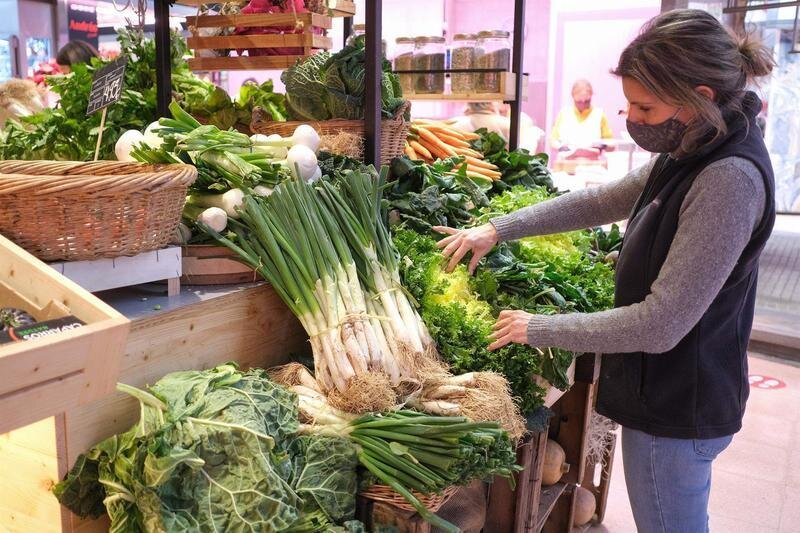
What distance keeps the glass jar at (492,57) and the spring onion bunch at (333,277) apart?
1913mm

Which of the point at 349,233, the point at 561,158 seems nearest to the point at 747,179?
the point at 349,233

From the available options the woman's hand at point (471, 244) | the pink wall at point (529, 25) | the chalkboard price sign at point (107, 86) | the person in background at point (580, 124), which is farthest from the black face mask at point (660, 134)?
the person in background at point (580, 124)

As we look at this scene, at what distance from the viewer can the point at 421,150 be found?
3.90 metres

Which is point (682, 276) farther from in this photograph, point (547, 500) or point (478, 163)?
point (478, 163)

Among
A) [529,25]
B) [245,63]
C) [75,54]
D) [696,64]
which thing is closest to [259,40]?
[245,63]

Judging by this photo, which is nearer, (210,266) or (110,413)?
(110,413)

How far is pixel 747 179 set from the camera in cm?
182

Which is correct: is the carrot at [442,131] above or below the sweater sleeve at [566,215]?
above

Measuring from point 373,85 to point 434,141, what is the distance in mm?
1120

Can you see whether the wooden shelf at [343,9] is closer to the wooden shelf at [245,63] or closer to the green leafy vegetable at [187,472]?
the wooden shelf at [245,63]

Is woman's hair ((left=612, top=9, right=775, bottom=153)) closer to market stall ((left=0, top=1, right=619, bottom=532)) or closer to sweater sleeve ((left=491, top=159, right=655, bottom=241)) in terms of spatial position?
sweater sleeve ((left=491, top=159, right=655, bottom=241))

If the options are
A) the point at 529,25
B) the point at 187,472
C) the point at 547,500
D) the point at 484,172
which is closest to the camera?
the point at 187,472

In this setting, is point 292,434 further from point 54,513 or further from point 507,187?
point 507,187

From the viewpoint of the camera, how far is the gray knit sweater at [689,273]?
181 centimetres
